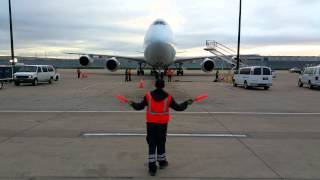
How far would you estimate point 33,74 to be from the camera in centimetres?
3025

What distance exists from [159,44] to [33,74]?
33.0ft

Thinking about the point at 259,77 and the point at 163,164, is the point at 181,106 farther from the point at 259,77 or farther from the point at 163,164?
the point at 259,77

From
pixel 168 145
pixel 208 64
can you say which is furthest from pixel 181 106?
pixel 208 64

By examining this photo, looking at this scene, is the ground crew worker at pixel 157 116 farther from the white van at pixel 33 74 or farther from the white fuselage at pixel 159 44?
the white van at pixel 33 74

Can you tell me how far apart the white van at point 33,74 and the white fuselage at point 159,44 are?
336 inches

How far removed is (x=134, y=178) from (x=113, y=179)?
339mm

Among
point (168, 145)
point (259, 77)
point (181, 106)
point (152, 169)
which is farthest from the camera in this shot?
point (259, 77)

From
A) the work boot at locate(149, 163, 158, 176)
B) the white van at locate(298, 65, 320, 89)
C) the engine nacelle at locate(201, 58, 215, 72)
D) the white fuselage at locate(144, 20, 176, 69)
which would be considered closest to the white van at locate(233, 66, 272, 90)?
the white van at locate(298, 65, 320, 89)

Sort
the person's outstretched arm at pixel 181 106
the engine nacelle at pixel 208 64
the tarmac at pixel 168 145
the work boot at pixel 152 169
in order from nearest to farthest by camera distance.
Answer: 1. the work boot at pixel 152 169
2. the tarmac at pixel 168 145
3. the person's outstretched arm at pixel 181 106
4. the engine nacelle at pixel 208 64

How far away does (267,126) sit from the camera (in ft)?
37.5

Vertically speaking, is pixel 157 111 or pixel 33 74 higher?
pixel 157 111

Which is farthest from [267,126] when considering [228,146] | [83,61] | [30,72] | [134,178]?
[83,61]

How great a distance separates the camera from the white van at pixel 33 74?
97.7 ft

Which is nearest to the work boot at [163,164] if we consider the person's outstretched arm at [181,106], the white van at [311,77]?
the person's outstretched arm at [181,106]
